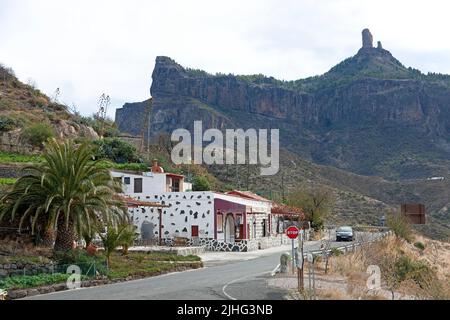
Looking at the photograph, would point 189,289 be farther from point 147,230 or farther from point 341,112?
point 341,112

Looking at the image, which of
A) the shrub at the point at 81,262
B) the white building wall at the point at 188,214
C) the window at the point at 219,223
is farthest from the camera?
the window at the point at 219,223

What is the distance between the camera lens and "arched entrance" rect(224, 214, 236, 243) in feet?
145

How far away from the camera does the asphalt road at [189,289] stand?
1625 cm

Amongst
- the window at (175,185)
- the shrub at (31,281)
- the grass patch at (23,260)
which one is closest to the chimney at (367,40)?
the window at (175,185)

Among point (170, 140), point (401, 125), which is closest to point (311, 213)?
point (170, 140)

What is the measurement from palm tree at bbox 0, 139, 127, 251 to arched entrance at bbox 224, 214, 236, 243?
20.0m

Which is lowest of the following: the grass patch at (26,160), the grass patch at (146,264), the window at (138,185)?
the grass patch at (146,264)

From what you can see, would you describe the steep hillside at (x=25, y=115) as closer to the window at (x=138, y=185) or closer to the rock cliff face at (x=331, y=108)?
the window at (x=138, y=185)

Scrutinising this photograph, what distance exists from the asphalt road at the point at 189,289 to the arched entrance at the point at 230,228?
65.5ft

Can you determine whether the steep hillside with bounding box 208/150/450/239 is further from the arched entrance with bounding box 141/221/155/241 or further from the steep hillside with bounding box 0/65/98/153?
the arched entrance with bounding box 141/221/155/241

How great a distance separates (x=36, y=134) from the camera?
5053 centimetres

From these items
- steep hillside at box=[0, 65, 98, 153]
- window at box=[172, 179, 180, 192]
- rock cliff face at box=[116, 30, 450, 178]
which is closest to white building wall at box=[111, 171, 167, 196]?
window at box=[172, 179, 180, 192]
